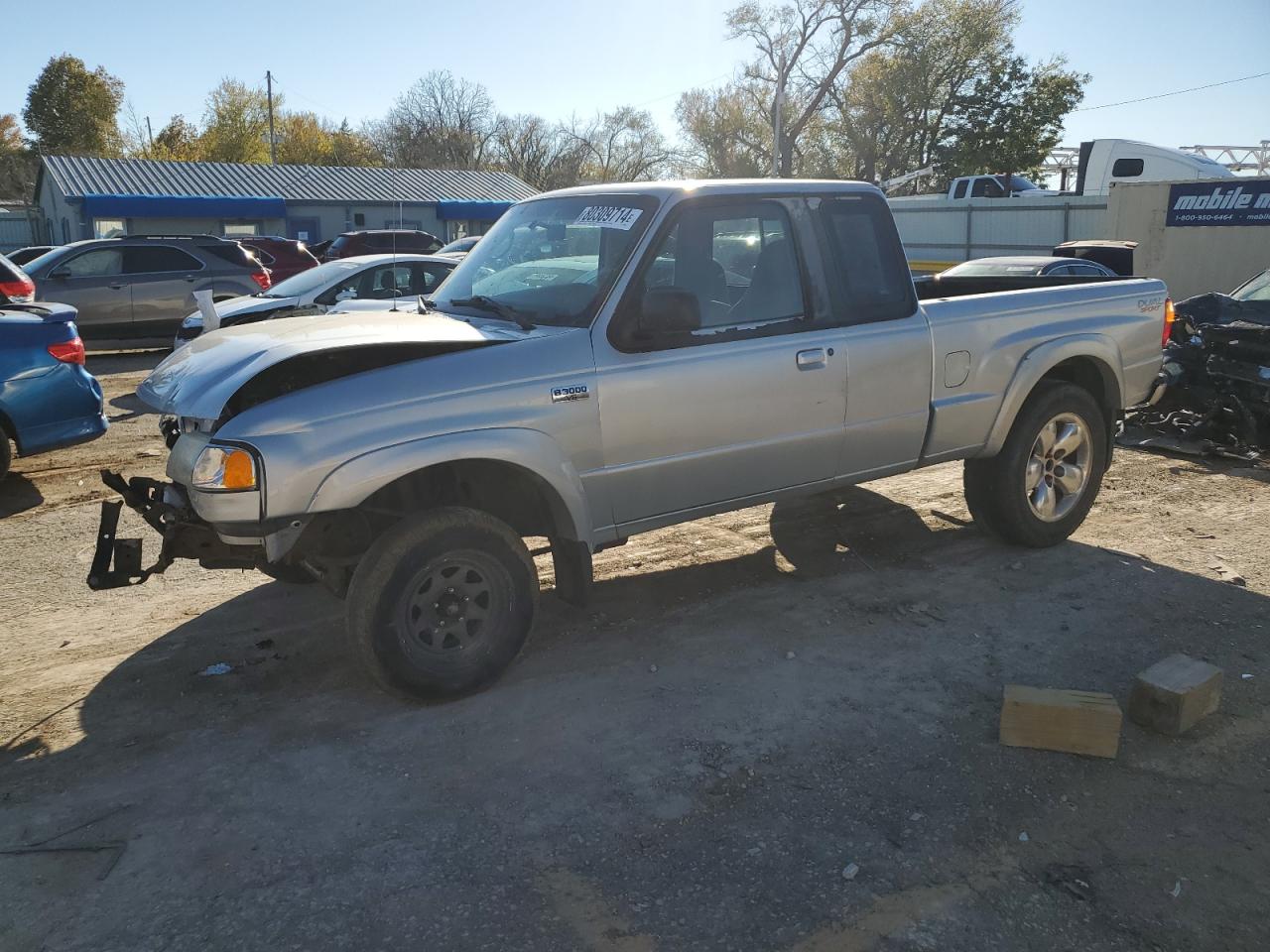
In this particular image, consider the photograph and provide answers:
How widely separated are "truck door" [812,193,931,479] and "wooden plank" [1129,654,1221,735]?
5.64 feet

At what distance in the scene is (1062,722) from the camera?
388 cm

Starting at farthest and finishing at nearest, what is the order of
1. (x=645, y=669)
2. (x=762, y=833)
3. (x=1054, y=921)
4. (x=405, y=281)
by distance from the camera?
(x=405, y=281) → (x=645, y=669) → (x=762, y=833) → (x=1054, y=921)

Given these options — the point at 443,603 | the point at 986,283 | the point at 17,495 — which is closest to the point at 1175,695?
the point at 443,603

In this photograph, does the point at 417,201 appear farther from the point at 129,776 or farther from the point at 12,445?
the point at 129,776

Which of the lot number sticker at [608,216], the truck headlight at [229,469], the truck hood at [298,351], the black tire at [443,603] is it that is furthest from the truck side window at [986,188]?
the truck headlight at [229,469]

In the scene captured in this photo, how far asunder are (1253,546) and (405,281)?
34.0 ft

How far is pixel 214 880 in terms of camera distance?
10.3 ft

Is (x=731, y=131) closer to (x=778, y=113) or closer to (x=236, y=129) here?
(x=778, y=113)

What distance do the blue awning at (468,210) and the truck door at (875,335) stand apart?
38.8 meters

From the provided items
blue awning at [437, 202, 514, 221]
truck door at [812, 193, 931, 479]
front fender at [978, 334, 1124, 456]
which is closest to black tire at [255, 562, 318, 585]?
truck door at [812, 193, 931, 479]

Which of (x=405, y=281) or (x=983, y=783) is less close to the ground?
(x=405, y=281)

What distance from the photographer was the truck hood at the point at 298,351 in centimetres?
393

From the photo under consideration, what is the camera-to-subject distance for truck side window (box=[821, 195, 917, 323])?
5.18m

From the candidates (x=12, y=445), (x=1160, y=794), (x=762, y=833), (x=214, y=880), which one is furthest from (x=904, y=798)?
(x=12, y=445)
